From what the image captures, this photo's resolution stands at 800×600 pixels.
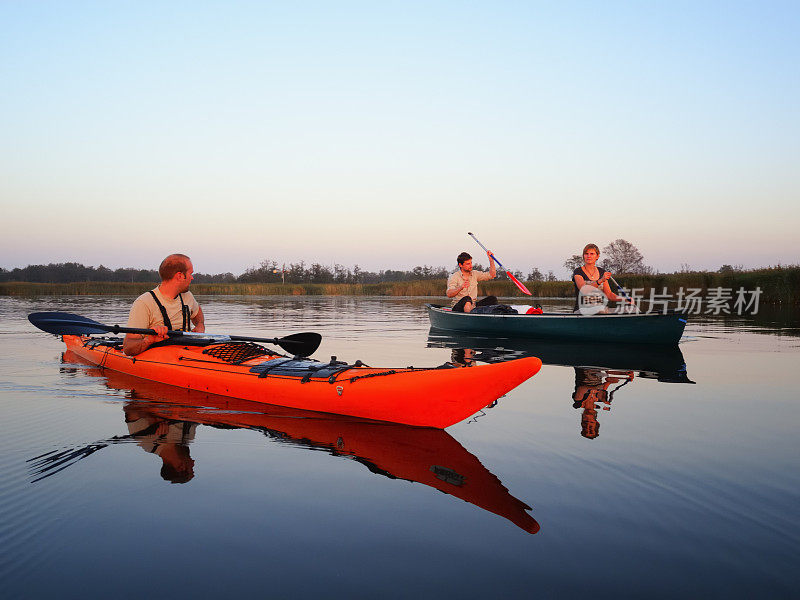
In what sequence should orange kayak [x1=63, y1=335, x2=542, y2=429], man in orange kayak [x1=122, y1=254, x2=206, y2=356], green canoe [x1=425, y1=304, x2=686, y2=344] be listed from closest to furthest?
orange kayak [x1=63, y1=335, x2=542, y2=429] → man in orange kayak [x1=122, y1=254, x2=206, y2=356] → green canoe [x1=425, y1=304, x2=686, y2=344]

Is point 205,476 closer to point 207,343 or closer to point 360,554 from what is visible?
point 360,554

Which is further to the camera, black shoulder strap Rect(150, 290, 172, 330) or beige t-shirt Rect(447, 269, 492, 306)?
beige t-shirt Rect(447, 269, 492, 306)

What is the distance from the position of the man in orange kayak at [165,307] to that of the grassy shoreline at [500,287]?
20190 millimetres

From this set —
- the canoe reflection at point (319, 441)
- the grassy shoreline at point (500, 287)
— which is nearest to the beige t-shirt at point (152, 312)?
the canoe reflection at point (319, 441)

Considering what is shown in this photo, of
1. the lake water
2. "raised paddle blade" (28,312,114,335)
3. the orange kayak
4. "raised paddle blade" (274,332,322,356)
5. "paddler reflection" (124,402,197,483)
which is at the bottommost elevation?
"paddler reflection" (124,402,197,483)

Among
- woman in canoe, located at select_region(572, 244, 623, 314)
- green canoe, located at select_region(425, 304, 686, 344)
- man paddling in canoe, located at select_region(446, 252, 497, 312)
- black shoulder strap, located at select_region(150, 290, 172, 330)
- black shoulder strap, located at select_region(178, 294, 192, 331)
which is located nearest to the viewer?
black shoulder strap, located at select_region(150, 290, 172, 330)

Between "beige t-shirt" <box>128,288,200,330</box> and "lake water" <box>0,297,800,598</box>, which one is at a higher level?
"beige t-shirt" <box>128,288,200,330</box>

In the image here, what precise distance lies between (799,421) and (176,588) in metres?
5.37

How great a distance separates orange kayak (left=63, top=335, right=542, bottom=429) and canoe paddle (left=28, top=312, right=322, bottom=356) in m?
0.23

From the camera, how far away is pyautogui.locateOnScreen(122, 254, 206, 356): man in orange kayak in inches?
243

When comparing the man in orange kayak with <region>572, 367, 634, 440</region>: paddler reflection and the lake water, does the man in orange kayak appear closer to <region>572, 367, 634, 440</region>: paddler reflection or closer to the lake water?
the lake water

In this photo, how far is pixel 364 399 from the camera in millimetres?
5031

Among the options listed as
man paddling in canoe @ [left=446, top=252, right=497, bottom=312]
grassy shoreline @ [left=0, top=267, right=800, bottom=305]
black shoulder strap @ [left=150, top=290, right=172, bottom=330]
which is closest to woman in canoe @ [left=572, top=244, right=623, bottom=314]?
man paddling in canoe @ [left=446, top=252, right=497, bottom=312]

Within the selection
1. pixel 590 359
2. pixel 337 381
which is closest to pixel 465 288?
pixel 590 359
